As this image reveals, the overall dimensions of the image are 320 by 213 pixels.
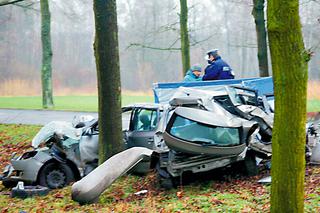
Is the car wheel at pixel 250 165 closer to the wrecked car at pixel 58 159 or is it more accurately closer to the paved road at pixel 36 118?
the wrecked car at pixel 58 159

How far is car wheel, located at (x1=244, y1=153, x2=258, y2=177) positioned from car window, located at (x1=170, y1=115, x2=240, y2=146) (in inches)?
26.7

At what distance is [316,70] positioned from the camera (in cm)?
4947

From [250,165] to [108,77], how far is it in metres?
3.35

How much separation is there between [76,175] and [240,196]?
4487mm

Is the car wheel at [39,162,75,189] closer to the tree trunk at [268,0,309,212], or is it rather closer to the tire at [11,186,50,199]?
the tire at [11,186,50,199]

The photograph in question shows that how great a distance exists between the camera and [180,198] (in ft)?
27.0

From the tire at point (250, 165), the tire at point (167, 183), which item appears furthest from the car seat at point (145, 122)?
the tire at point (250, 165)

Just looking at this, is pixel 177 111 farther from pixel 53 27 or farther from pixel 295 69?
pixel 53 27

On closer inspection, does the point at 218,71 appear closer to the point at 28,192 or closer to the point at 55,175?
the point at 55,175

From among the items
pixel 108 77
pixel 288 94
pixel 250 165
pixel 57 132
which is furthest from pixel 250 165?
pixel 288 94

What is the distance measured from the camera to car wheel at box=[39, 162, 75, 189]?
10586mm

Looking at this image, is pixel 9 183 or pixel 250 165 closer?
pixel 250 165

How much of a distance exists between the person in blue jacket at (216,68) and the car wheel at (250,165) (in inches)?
145

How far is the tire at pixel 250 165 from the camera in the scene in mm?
9367
